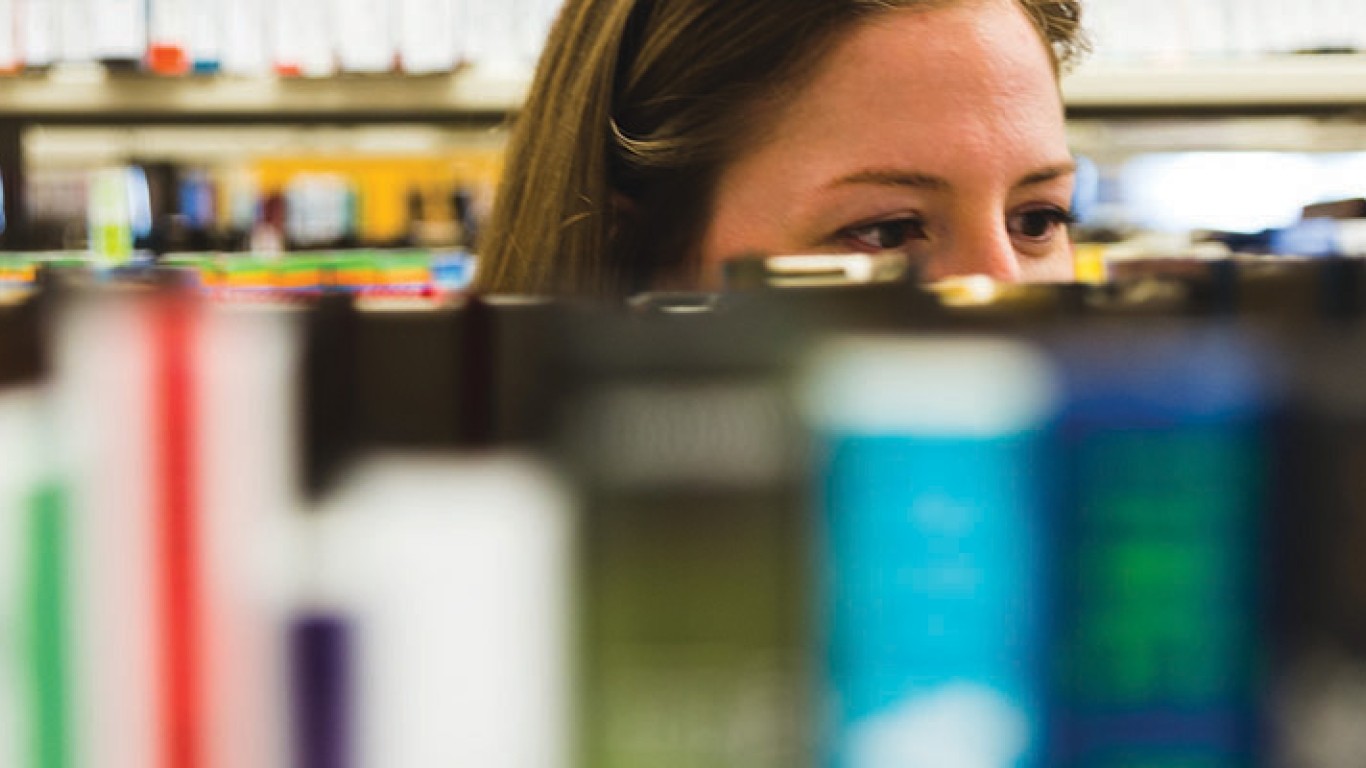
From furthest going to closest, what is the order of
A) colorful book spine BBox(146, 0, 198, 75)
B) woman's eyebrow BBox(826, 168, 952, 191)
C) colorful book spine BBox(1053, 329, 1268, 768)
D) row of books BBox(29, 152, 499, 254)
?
row of books BBox(29, 152, 499, 254) → colorful book spine BBox(146, 0, 198, 75) → woman's eyebrow BBox(826, 168, 952, 191) → colorful book spine BBox(1053, 329, 1268, 768)

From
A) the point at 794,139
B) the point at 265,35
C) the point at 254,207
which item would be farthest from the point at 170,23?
the point at 794,139

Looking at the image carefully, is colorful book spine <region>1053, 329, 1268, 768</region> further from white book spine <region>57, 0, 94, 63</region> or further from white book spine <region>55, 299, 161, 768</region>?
white book spine <region>57, 0, 94, 63</region>

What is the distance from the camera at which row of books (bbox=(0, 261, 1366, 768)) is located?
0.91ft

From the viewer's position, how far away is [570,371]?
278mm

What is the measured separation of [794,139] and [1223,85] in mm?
1208

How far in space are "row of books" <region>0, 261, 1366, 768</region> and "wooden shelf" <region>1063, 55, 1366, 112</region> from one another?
170 centimetres

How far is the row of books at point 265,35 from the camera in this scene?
2.00 meters

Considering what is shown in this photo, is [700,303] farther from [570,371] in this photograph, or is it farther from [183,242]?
[183,242]

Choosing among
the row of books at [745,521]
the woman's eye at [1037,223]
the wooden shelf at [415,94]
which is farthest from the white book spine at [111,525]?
the wooden shelf at [415,94]

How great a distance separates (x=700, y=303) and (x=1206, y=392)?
0.11 m

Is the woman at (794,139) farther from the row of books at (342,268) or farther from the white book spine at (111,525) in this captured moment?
the white book spine at (111,525)

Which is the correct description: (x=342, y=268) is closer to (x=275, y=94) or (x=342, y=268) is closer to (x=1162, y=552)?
(x=275, y=94)

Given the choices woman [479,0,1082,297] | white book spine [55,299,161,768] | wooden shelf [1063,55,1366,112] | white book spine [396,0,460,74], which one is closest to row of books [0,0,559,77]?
white book spine [396,0,460,74]

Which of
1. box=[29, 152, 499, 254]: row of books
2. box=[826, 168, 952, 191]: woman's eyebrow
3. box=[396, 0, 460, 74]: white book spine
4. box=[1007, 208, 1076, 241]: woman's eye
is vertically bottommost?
box=[1007, 208, 1076, 241]: woman's eye
